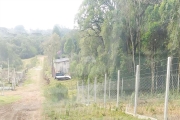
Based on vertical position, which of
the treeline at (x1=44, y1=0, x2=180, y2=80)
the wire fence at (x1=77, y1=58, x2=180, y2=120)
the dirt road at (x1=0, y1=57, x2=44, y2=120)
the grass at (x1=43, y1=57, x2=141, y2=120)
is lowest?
the dirt road at (x1=0, y1=57, x2=44, y2=120)

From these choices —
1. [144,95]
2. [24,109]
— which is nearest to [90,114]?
[144,95]

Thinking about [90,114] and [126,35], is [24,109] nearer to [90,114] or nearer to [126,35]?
[90,114]

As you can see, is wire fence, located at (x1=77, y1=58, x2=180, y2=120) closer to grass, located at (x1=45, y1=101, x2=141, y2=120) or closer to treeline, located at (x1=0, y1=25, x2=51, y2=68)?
grass, located at (x1=45, y1=101, x2=141, y2=120)

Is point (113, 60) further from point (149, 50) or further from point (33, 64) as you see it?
point (33, 64)

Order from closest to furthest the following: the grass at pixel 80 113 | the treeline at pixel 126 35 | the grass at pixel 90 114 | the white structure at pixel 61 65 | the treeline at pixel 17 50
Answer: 1. the grass at pixel 90 114
2. the grass at pixel 80 113
3. the treeline at pixel 126 35
4. the white structure at pixel 61 65
5. the treeline at pixel 17 50

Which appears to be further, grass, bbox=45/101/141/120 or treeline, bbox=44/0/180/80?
treeline, bbox=44/0/180/80

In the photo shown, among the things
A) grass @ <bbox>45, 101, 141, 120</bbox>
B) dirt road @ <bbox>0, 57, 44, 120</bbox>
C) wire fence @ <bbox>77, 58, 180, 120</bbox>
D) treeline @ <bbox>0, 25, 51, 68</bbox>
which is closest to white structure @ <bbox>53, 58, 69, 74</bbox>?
treeline @ <bbox>0, 25, 51, 68</bbox>

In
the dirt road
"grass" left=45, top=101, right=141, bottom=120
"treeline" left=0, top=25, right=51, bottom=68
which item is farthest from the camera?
"treeline" left=0, top=25, right=51, bottom=68

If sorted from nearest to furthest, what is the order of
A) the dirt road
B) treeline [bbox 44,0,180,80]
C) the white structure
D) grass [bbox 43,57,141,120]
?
grass [bbox 43,57,141,120]
the dirt road
treeline [bbox 44,0,180,80]
the white structure

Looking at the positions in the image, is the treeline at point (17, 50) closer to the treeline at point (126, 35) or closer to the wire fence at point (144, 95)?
the treeline at point (126, 35)

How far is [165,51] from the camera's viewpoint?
1628cm

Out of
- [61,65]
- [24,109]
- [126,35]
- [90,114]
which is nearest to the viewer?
[90,114]

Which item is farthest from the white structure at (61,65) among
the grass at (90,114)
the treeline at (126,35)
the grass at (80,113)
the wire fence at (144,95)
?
the grass at (90,114)

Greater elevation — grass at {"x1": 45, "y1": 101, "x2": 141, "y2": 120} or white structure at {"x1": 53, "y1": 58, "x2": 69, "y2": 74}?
white structure at {"x1": 53, "y1": 58, "x2": 69, "y2": 74}
